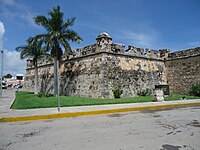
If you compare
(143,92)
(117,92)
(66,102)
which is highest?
(117,92)

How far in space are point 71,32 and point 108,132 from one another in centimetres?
1273

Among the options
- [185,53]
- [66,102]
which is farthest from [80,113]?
[185,53]

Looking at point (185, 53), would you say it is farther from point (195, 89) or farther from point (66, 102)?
point (66, 102)

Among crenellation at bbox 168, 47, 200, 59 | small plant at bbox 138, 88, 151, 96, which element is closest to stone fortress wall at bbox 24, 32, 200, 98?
crenellation at bbox 168, 47, 200, 59

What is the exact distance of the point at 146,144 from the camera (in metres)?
4.03

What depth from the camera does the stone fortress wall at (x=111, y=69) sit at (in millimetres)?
15133

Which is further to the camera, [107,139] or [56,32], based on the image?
[56,32]

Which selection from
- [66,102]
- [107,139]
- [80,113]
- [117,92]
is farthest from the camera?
[117,92]

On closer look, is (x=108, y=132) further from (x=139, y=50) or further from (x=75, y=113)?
(x=139, y=50)

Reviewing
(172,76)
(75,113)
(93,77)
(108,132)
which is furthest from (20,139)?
(172,76)

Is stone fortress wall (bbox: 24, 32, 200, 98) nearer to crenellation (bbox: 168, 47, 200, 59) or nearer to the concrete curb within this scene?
crenellation (bbox: 168, 47, 200, 59)

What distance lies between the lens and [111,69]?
1534 centimetres

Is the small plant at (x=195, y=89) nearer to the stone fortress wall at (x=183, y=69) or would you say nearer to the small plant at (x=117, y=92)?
the stone fortress wall at (x=183, y=69)

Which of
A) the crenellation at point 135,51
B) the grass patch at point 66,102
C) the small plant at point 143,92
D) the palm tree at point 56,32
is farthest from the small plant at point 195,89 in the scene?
the palm tree at point 56,32
